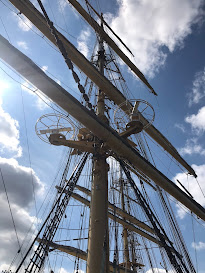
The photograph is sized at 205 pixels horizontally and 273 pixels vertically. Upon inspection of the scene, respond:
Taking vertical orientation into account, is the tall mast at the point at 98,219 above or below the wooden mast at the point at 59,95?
below

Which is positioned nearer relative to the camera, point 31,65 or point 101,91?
point 31,65

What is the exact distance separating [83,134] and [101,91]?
3177 millimetres

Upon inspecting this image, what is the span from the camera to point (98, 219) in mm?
6332

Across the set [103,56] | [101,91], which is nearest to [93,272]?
[101,91]

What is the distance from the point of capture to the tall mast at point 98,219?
559 centimetres

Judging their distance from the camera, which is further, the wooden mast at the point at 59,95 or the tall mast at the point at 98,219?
the tall mast at the point at 98,219

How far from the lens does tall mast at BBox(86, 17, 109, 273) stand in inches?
220

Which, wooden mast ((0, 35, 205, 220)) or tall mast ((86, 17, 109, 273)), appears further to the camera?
tall mast ((86, 17, 109, 273))

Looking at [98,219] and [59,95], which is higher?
[59,95]

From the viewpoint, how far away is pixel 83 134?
8.44 metres

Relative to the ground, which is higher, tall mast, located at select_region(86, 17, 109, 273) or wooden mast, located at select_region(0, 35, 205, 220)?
wooden mast, located at select_region(0, 35, 205, 220)

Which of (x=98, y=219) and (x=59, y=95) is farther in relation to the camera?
(x=98, y=219)

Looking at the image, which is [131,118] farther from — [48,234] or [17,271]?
[17,271]

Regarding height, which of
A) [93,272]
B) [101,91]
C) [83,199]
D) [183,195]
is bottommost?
[93,272]
